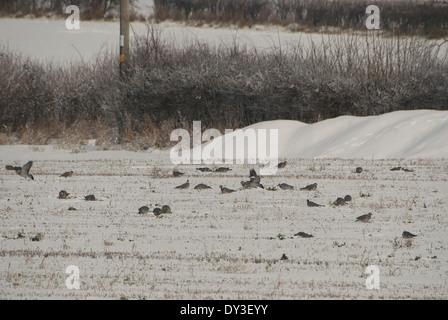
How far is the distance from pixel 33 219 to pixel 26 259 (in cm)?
259

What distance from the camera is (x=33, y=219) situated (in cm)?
1121

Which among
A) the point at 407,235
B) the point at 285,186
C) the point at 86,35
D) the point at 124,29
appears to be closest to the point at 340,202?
the point at 285,186

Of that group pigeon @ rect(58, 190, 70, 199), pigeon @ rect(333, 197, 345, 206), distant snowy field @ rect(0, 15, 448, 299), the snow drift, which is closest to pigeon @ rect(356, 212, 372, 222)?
distant snowy field @ rect(0, 15, 448, 299)

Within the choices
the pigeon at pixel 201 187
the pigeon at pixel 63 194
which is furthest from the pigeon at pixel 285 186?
the pigeon at pixel 63 194

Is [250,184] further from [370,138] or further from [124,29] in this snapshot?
[124,29]

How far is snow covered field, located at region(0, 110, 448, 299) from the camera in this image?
7773mm

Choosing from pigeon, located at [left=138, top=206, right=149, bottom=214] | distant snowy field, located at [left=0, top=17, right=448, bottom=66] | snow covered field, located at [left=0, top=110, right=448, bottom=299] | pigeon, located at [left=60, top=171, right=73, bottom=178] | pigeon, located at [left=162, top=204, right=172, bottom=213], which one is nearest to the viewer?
snow covered field, located at [left=0, top=110, right=448, bottom=299]

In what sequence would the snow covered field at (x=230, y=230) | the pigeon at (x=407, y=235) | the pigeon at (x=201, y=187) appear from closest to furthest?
the snow covered field at (x=230, y=230) < the pigeon at (x=407, y=235) < the pigeon at (x=201, y=187)

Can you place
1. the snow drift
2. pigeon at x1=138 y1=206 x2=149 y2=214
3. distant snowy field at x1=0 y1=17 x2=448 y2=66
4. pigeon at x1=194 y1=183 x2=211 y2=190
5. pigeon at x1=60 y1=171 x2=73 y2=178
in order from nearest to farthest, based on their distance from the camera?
pigeon at x1=138 y1=206 x2=149 y2=214
pigeon at x1=194 y1=183 x2=211 y2=190
pigeon at x1=60 y1=171 x2=73 y2=178
the snow drift
distant snowy field at x1=0 y1=17 x2=448 y2=66

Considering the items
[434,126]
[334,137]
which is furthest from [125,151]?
[434,126]

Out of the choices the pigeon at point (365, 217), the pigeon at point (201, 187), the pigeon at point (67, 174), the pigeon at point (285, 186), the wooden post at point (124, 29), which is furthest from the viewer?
the wooden post at point (124, 29)

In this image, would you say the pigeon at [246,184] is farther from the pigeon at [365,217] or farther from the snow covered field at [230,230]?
the pigeon at [365,217]

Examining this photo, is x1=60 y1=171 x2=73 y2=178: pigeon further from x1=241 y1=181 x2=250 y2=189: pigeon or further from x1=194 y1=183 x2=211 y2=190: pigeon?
x1=241 y1=181 x2=250 y2=189: pigeon

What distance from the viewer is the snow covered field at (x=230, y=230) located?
25.5 feet
